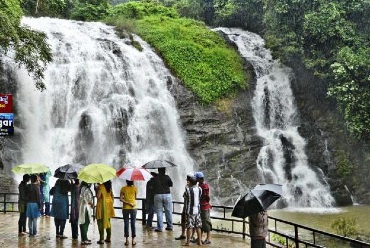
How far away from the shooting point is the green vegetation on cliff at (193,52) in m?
26.0

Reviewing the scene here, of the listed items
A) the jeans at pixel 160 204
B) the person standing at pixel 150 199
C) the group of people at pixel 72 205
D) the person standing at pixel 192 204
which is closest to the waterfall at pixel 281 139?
the person standing at pixel 150 199

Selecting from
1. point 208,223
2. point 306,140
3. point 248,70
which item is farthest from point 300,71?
point 208,223

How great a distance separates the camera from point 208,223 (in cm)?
1064

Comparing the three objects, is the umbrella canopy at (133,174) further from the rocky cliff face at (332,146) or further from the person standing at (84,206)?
the rocky cliff face at (332,146)

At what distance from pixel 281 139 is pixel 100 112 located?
31.5 feet

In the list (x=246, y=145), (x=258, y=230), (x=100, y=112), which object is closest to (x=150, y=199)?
(x=258, y=230)

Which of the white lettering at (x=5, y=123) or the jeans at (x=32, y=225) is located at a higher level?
the white lettering at (x=5, y=123)

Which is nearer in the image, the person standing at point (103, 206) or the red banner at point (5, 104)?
the person standing at point (103, 206)

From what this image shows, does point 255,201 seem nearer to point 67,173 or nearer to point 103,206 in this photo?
point 103,206

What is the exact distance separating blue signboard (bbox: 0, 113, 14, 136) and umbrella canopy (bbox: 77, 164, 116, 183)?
2.22 meters

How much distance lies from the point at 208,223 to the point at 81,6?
2587 centimetres

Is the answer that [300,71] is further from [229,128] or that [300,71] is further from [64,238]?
[64,238]

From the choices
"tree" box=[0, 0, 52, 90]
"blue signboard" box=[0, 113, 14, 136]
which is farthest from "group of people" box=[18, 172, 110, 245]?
"tree" box=[0, 0, 52, 90]

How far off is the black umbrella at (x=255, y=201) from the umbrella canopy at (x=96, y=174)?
11.2 ft
